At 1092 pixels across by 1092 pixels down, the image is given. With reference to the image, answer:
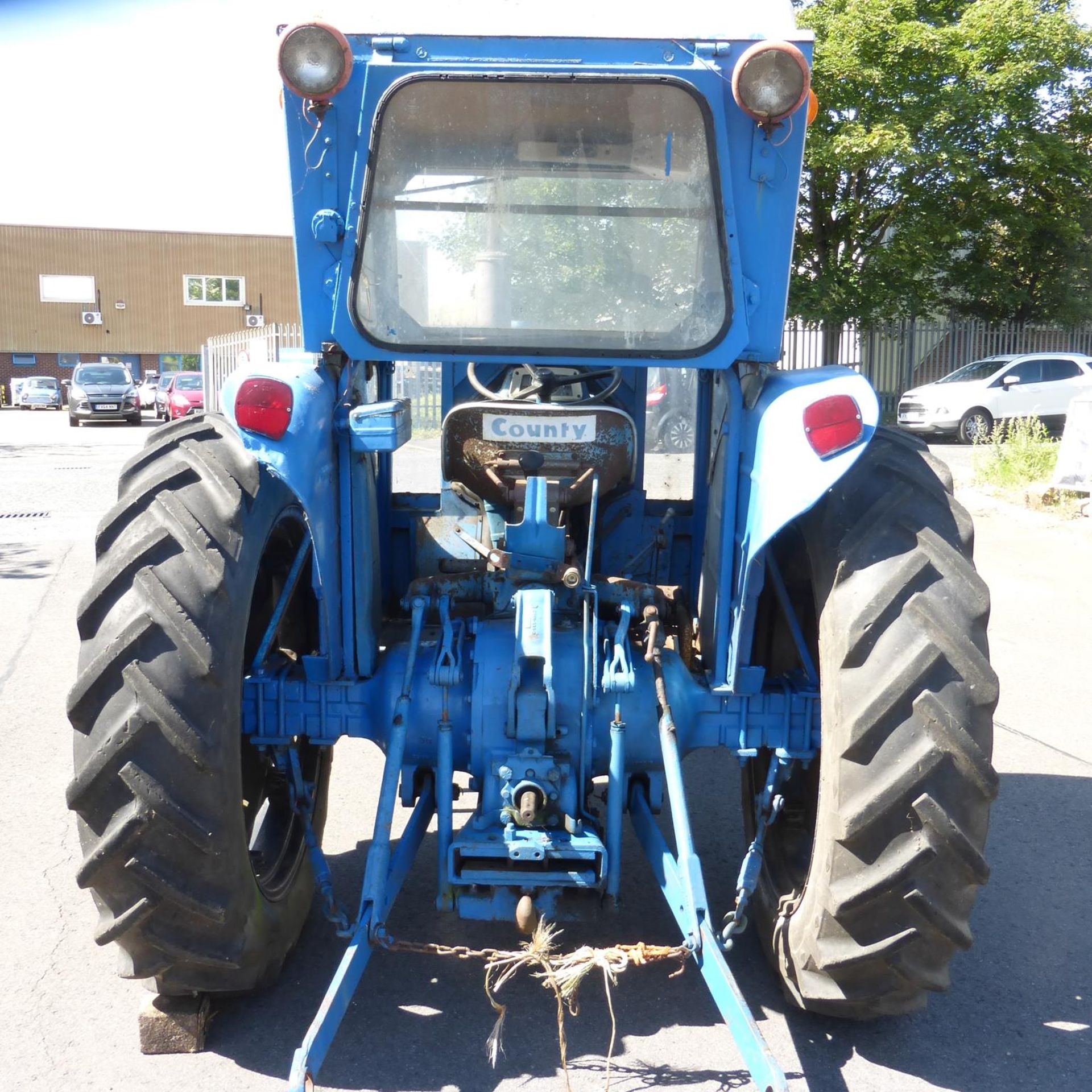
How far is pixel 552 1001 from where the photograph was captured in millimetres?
3109

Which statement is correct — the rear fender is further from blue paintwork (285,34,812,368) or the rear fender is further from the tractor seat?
the tractor seat

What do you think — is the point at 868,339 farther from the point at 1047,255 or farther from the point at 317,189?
the point at 317,189

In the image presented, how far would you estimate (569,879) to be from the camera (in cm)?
282

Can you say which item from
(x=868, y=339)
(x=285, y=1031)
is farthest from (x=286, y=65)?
(x=868, y=339)

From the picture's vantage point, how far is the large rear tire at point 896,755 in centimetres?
→ 251

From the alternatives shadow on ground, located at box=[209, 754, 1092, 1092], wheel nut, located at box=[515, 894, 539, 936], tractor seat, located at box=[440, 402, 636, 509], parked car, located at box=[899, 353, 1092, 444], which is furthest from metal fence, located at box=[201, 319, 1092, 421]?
wheel nut, located at box=[515, 894, 539, 936]

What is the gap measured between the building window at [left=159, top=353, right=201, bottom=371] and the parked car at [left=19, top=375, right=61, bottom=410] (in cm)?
768

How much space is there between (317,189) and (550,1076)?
2327 millimetres

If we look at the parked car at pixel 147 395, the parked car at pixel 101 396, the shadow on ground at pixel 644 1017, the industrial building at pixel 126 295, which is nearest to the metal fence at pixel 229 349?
the parked car at pixel 101 396

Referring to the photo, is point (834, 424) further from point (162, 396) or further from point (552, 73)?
point (162, 396)

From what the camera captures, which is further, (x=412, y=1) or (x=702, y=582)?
(x=702, y=582)

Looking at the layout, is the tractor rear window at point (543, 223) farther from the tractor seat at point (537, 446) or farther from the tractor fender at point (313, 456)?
the tractor seat at point (537, 446)

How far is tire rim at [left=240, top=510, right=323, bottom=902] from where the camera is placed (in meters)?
3.23

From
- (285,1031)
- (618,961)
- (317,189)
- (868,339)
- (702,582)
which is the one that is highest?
(317,189)
